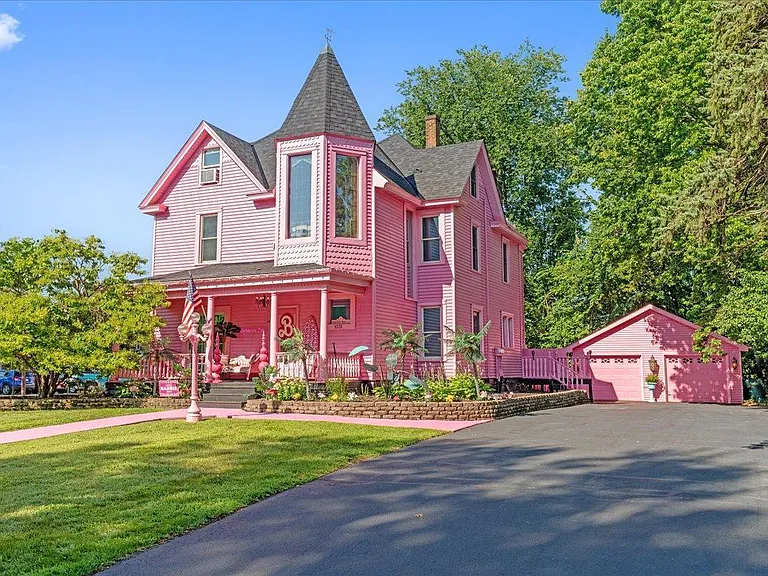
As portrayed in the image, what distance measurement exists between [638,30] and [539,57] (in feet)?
40.3

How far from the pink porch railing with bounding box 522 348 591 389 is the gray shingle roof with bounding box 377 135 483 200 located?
8.22 metres

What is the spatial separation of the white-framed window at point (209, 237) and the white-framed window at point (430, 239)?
6.73 metres

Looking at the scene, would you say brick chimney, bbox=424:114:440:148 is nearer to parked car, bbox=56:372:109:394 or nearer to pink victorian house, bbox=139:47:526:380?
pink victorian house, bbox=139:47:526:380

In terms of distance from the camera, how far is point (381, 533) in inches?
239

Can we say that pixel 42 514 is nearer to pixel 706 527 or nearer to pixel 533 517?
pixel 533 517

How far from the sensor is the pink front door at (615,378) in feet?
90.7

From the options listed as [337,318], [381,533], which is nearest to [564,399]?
[337,318]

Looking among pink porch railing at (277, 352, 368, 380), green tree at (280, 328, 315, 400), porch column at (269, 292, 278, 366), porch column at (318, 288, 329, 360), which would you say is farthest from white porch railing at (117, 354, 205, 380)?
porch column at (318, 288, 329, 360)

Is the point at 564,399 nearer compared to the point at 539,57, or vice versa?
the point at 564,399

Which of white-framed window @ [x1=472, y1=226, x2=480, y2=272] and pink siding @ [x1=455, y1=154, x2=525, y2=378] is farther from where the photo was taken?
white-framed window @ [x1=472, y1=226, x2=480, y2=272]

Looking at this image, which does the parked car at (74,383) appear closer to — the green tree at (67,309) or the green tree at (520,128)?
the green tree at (67,309)

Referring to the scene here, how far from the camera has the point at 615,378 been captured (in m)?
28.0

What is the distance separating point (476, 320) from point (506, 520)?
18.3 m

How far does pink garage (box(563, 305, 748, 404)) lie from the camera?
85.0 feet
